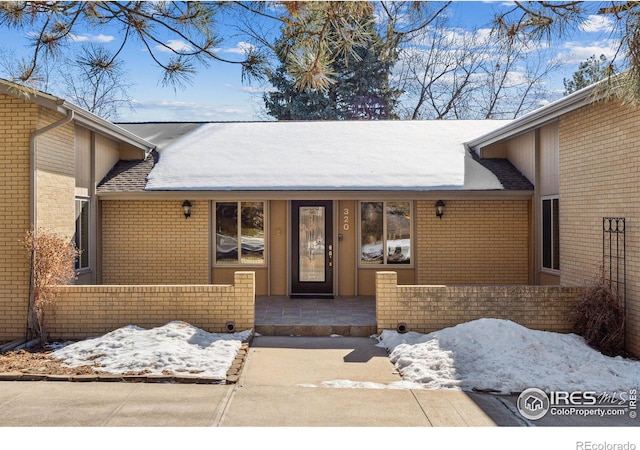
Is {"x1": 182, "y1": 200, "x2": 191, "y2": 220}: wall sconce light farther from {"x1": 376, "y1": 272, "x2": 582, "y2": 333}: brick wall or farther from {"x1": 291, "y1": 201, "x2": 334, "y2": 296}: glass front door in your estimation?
{"x1": 376, "y1": 272, "x2": 582, "y2": 333}: brick wall

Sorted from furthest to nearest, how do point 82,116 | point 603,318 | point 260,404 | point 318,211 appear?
point 318,211, point 82,116, point 603,318, point 260,404

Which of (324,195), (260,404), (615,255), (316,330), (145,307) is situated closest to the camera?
(260,404)

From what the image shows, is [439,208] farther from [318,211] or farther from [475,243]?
[318,211]

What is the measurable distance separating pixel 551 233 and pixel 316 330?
5.12 metres

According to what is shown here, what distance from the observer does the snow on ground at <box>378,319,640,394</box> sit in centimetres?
664

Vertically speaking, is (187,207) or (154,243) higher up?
(187,207)

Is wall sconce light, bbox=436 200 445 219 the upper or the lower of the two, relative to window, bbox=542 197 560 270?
upper

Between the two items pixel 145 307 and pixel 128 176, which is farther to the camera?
pixel 128 176

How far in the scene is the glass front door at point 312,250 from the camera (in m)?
12.5

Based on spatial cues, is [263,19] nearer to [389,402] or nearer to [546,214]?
[389,402]

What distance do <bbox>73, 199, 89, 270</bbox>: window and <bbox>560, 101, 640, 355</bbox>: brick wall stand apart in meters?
9.28


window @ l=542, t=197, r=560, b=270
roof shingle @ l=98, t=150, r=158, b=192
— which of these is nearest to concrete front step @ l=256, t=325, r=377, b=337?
window @ l=542, t=197, r=560, b=270

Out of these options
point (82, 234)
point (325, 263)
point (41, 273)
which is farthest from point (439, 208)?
point (41, 273)

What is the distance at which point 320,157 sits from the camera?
1291 centimetres
